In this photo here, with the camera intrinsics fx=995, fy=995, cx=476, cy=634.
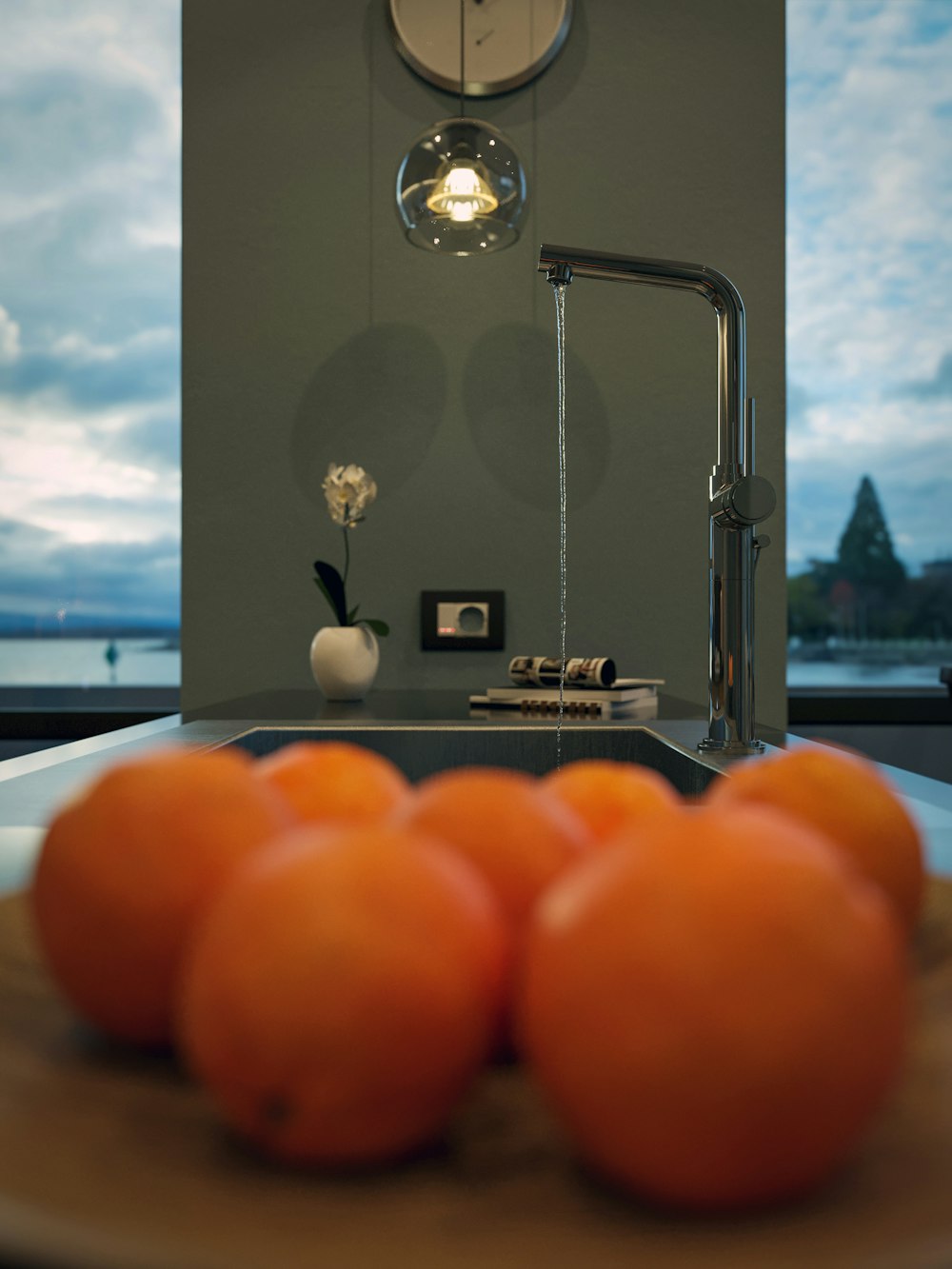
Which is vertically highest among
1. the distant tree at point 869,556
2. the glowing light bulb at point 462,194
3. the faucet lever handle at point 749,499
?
the glowing light bulb at point 462,194

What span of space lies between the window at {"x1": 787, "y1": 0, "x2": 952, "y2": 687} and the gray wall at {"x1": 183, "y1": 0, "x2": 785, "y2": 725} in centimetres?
43

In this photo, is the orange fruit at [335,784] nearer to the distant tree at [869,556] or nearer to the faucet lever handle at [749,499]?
the faucet lever handle at [749,499]

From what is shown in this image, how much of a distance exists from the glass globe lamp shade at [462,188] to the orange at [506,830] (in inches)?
84.6

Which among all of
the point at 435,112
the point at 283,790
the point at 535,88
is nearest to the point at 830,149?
the point at 535,88

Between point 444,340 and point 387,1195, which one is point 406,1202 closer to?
point 387,1195

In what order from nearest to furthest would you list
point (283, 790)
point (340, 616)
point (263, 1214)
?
1. point (263, 1214)
2. point (283, 790)
3. point (340, 616)

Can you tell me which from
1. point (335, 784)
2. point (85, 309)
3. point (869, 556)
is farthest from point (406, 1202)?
point (85, 309)

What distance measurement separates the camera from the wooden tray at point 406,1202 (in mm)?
169

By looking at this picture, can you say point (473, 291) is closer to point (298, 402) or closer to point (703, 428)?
point (298, 402)

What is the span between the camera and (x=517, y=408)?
2650mm

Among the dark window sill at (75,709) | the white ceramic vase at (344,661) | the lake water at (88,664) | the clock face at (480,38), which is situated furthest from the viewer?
the lake water at (88,664)

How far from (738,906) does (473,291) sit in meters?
2.67

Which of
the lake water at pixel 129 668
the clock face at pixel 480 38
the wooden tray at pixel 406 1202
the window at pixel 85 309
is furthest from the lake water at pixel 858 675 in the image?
the wooden tray at pixel 406 1202

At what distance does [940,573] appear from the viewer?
3.12 m
